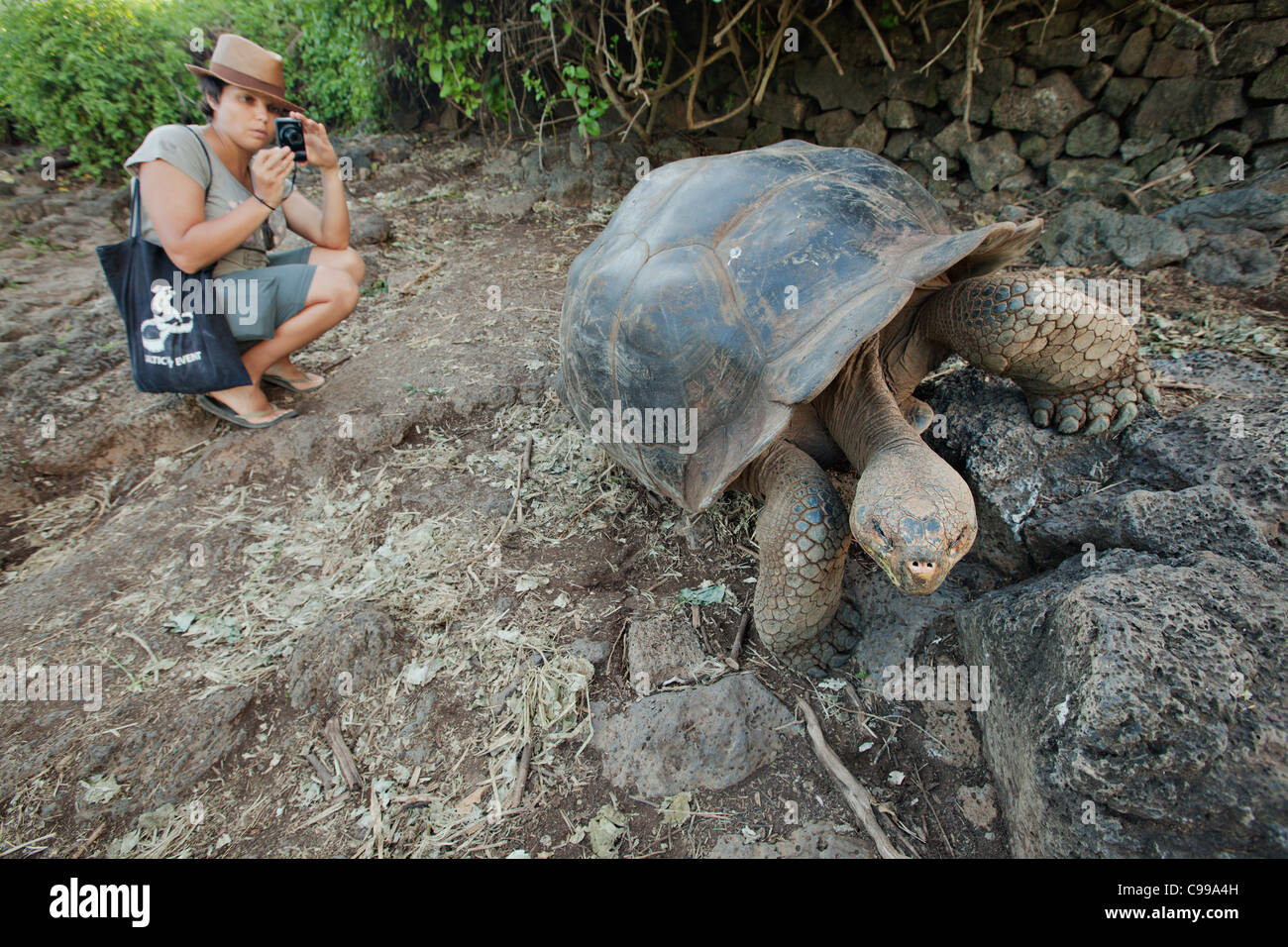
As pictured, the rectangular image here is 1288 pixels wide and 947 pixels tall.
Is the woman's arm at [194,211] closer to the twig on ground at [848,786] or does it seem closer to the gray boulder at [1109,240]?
the twig on ground at [848,786]

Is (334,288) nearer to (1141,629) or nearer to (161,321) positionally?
(161,321)

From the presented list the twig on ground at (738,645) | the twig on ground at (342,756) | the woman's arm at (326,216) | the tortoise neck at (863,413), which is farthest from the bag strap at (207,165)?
the twig on ground at (738,645)

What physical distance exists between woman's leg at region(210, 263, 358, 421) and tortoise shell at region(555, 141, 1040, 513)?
172cm

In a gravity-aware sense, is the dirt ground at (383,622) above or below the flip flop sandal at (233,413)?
below

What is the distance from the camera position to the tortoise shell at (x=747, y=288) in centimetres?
189

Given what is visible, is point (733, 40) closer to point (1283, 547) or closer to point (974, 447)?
point (974, 447)

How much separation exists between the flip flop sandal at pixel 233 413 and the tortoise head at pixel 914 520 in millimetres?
2856

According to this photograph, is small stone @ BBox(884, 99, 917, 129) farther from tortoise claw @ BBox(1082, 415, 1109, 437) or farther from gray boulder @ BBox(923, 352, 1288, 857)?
tortoise claw @ BBox(1082, 415, 1109, 437)

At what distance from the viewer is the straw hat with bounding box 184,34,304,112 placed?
273cm

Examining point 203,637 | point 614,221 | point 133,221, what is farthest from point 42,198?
point 614,221

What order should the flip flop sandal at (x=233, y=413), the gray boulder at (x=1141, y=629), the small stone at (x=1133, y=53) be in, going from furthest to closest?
the small stone at (x=1133, y=53) < the flip flop sandal at (x=233, y=413) < the gray boulder at (x=1141, y=629)

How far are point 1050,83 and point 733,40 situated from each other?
2.41 metres

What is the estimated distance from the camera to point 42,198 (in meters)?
5.77

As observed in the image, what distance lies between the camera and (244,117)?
2.86 meters
